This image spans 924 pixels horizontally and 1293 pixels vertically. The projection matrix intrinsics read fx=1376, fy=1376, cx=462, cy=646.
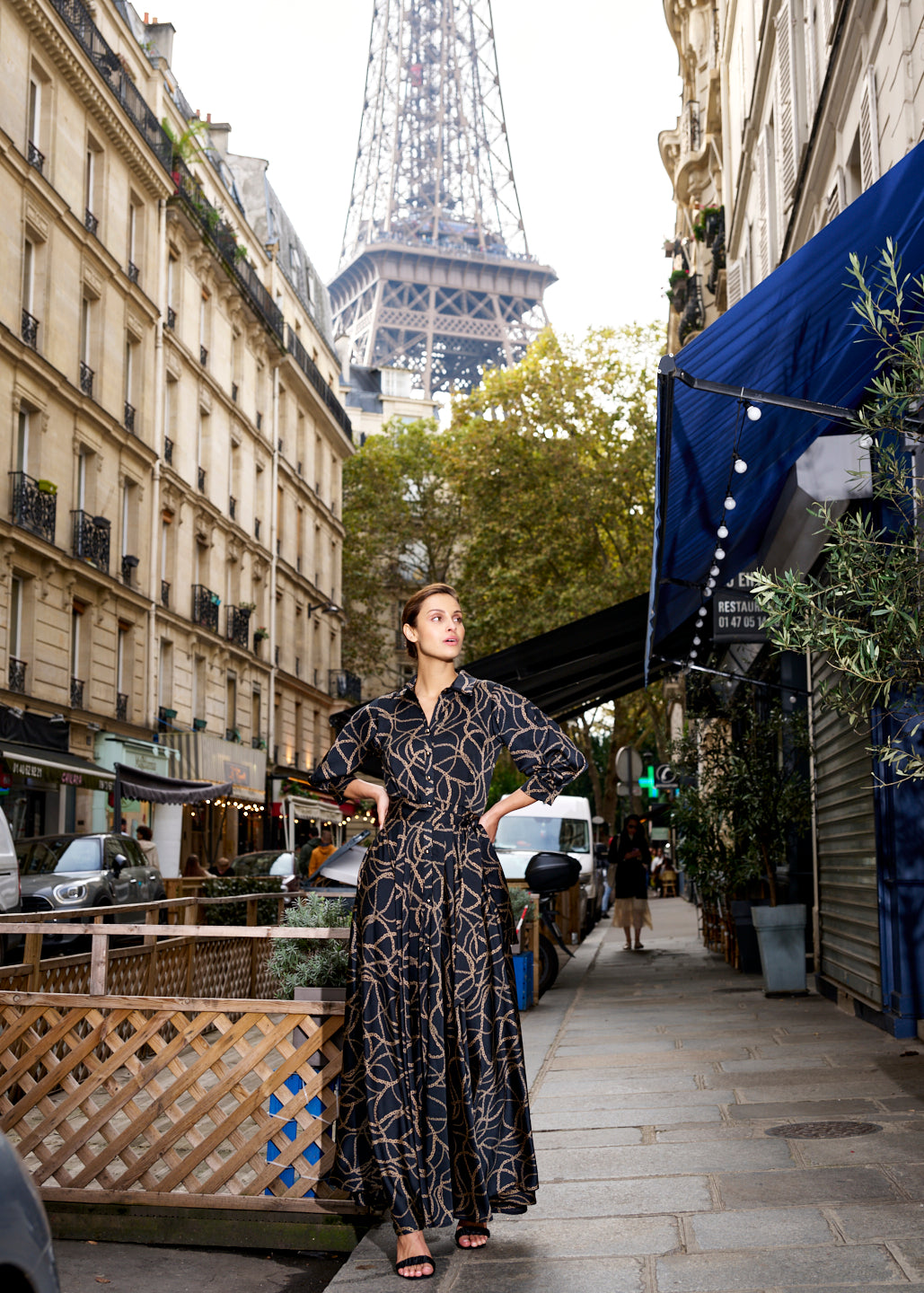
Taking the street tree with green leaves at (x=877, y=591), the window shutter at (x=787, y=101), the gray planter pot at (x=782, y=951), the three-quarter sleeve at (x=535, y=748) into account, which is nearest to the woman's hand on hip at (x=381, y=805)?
the three-quarter sleeve at (x=535, y=748)

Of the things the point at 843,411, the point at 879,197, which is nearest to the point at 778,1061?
the point at 843,411

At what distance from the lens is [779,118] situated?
16.6m

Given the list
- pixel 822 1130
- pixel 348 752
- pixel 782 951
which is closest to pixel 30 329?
pixel 782 951

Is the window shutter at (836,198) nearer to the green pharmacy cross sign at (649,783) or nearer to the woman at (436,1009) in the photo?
the woman at (436,1009)

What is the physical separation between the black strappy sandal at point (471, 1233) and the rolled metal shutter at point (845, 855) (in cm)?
419

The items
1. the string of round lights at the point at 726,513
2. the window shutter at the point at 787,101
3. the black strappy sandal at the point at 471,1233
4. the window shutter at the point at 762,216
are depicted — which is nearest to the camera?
the black strappy sandal at the point at 471,1233

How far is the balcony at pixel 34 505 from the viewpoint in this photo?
2308cm

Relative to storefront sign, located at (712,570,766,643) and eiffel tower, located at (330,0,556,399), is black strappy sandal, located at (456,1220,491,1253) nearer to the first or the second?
storefront sign, located at (712,570,766,643)

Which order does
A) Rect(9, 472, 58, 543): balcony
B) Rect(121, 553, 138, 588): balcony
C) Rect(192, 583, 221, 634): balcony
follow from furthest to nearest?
Rect(192, 583, 221, 634): balcony, Rect(121, 553, 138, 588): balcony, Rect(9, 472, 58, 543): balcony

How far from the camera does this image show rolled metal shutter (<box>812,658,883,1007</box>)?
851 cm

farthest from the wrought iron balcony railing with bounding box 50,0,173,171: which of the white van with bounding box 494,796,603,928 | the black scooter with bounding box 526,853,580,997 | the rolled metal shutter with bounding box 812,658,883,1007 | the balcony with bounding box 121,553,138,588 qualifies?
the rolled metal shutter with bounding box 812,658,883,1007

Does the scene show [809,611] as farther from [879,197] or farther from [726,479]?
[726,479]

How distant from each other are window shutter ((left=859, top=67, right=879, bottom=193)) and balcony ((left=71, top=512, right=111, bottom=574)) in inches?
704

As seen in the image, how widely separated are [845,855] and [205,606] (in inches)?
991
